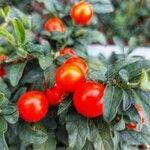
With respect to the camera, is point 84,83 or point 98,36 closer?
point 84,83

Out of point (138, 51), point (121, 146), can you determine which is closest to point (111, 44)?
point (138, 51)

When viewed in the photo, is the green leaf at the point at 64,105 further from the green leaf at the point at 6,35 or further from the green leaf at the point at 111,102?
the green leaf at the point at 6,35

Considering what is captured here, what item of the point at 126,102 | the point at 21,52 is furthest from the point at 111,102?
the point at 21,52

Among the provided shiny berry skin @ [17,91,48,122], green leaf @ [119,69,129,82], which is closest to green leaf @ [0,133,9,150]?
shiny berry skin @ [17,91,48,122]

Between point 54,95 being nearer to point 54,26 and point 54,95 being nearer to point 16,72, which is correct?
point 16,72

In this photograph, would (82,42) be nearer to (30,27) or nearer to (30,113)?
(30,27)

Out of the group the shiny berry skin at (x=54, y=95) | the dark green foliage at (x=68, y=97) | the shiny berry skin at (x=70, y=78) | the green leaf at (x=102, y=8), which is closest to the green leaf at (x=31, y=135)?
the dark green foliage at (x=68, y=97)
